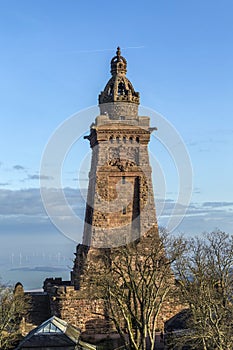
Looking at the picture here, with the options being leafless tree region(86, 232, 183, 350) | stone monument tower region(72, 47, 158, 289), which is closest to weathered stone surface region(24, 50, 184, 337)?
stone monument tower region(72, 47, 158, 289)

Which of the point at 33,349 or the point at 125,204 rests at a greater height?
the point at 125,204

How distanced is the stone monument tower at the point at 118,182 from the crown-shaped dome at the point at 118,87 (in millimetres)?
95

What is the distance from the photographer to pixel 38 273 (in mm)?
173500

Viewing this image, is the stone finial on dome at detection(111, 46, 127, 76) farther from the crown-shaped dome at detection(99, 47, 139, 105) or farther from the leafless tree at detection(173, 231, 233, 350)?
the leafless tree at detection(173, 231, 233, 350)

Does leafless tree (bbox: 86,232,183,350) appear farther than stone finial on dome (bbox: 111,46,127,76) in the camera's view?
No

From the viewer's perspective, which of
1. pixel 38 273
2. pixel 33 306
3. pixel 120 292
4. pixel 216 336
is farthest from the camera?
pixel 38 273

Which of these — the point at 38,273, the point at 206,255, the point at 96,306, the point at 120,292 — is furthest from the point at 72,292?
the point at 38,273

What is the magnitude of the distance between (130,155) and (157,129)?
3291 millimetres

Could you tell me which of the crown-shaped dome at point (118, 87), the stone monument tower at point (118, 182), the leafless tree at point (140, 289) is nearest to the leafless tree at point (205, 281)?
the leafless tree at point (140, 289)

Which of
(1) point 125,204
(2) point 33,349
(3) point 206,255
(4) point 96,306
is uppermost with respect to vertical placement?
(1) point 125,204

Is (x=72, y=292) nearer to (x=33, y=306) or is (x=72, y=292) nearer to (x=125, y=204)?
(x=33, y=306)

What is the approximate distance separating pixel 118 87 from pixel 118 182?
29.2 feet

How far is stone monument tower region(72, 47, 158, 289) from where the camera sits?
42500mm

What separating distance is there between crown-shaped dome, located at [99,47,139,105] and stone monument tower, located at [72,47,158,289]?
95 mm
